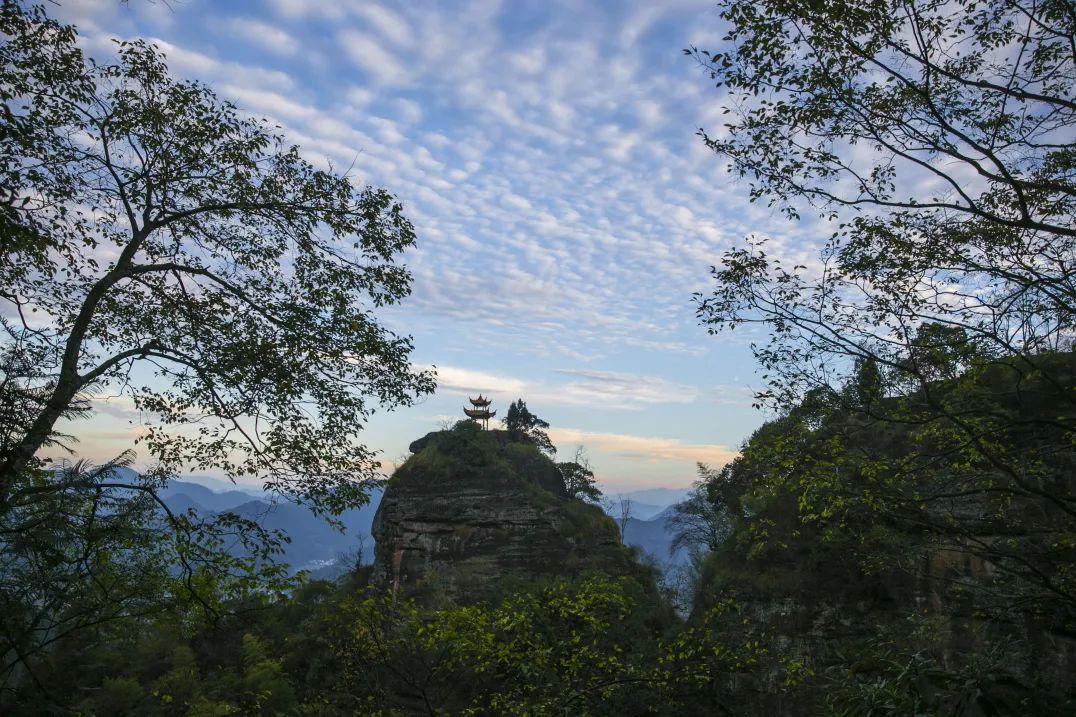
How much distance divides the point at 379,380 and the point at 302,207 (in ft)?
9.02

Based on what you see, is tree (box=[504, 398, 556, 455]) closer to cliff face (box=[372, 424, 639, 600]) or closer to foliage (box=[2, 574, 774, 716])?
cliff face (box=[372, 424, 639, 600])

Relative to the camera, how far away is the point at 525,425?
51000 millimetres

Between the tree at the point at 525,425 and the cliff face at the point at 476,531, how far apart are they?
8.69m

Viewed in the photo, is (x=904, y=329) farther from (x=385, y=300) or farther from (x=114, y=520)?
(x=114, y=520)

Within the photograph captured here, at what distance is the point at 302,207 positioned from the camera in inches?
335

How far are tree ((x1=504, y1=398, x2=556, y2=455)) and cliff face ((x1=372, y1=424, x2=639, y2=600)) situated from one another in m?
8.69

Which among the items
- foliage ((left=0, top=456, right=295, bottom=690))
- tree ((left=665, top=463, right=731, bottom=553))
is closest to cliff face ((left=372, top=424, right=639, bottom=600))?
tree ((left=665, top=463, right=731, bottom=553))

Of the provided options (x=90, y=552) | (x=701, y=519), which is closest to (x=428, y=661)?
(x=90, y=552)

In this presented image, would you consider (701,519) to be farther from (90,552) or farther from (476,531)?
(90,552)

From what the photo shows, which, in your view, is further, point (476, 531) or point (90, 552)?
point (476, 531)

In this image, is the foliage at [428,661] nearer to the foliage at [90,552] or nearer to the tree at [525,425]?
the foliage at [90,552]

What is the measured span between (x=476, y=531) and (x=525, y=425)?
50.0 ft

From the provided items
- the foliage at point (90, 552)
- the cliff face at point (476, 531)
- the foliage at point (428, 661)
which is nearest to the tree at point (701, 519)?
the cliff face at point (476, 531)

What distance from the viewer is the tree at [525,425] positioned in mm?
50128
